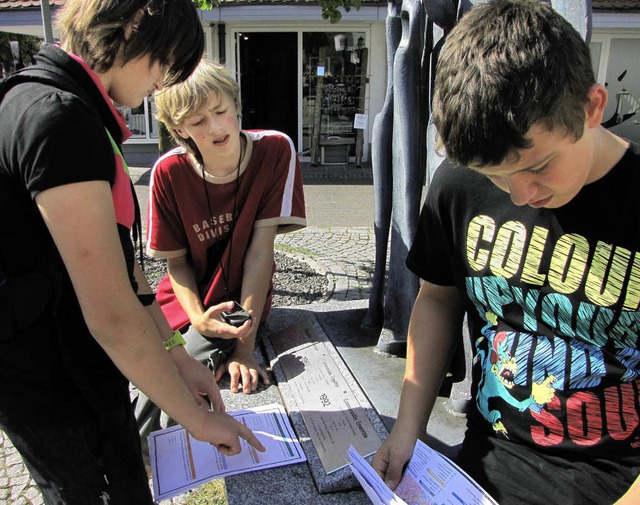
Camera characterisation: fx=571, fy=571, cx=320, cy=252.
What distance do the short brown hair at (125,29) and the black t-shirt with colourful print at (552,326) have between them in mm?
707

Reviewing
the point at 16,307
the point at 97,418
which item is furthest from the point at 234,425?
the point at 16,307

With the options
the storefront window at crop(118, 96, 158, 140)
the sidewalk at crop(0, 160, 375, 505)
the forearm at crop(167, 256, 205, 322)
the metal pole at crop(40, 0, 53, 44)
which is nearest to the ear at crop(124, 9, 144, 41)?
the forearm at crop(167, 256, 205, 322)

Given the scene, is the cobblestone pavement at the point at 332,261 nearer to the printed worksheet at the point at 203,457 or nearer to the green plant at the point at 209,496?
the green plant at the point at 209,496

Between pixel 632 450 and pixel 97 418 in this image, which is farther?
pixel 97 418

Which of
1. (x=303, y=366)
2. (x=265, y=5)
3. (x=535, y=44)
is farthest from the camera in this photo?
(x=265, y=5)

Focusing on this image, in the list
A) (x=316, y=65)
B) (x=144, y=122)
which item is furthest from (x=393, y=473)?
(x=144, y=122)

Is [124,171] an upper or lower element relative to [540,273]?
upper

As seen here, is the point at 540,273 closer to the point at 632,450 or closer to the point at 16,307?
the point at 632,450

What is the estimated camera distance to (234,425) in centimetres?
141

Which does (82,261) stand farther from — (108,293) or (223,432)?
(223,432)

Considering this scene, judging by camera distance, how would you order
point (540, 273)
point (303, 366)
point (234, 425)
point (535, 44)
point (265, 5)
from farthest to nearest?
point (265, 5), point (303, 366), point (234, 425), point (540, 273), point (535, 44)

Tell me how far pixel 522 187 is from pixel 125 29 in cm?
85

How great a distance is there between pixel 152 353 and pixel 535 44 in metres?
0.94

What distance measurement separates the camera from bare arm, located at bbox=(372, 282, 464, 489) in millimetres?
1462
